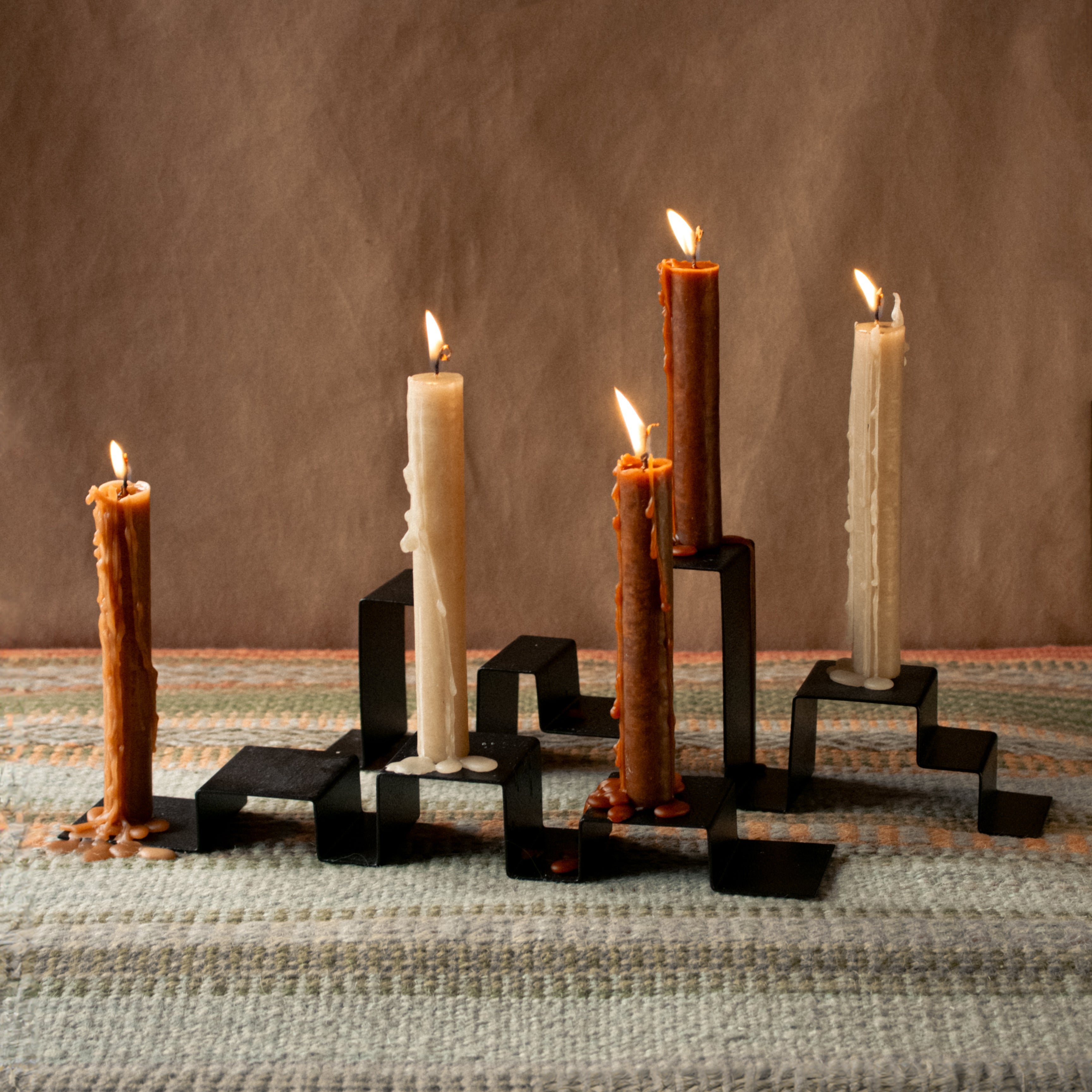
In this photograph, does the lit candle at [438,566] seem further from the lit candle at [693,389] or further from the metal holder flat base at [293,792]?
the lit candle at [693,389]

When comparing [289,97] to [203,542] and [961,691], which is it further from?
[961,691]

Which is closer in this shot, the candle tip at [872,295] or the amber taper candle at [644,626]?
the amber taper candle at [644,626]

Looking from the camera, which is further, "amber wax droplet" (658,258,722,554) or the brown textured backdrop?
the brown textured backdrop

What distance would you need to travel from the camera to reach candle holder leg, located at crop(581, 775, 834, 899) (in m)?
0.80

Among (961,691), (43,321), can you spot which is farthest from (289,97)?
(961,691)

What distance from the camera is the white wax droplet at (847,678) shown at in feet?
3.02

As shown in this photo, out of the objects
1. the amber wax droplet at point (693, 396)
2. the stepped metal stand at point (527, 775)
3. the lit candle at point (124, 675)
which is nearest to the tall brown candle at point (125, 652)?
the lit candle at point (124, 675)

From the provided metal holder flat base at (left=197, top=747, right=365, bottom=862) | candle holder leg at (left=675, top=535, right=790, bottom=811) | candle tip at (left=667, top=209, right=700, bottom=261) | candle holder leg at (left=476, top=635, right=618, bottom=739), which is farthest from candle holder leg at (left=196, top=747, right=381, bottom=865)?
candle tip at (left=667, top=209, right=700, bottom=261)

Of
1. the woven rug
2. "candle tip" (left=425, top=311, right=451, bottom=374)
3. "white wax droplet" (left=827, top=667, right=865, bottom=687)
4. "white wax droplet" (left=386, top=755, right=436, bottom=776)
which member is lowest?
the woven rug

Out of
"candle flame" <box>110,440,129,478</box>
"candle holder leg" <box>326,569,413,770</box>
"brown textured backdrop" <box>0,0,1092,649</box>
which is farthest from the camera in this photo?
"brown textured backdrop" <box>0,0,1092,649</box>

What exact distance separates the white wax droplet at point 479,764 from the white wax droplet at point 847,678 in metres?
0.24

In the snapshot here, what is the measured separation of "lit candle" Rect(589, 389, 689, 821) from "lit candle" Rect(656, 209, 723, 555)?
108mm

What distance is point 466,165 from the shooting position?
4.03ft

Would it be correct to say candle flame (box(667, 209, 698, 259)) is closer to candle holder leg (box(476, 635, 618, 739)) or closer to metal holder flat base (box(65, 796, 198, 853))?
candle holder leg (box(476, 635, 618, 739))
